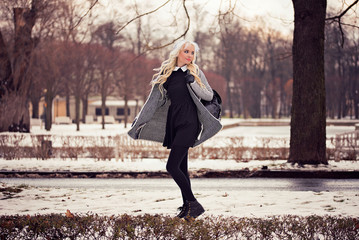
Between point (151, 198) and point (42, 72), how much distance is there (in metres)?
29.2

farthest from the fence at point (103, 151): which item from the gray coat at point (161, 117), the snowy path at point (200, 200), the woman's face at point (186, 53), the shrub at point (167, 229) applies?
the shrub at point (167, 229)

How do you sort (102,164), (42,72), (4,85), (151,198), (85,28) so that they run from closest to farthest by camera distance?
(151,198) → (102,164) → (4,85) → (42,72) → (85,28)

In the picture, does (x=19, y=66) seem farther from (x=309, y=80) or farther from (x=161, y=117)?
(x=161, y=117)

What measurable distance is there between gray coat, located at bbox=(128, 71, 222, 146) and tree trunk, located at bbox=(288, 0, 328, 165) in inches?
259

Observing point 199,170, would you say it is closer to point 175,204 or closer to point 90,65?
point 175,204

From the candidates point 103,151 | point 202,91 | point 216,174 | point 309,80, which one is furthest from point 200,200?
point 103,151

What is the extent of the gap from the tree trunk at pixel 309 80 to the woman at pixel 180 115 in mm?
6629

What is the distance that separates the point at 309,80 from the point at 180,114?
280 inches

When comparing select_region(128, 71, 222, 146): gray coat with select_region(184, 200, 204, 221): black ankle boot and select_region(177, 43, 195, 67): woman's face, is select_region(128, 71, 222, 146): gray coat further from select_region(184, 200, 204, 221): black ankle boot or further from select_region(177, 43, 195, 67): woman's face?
select_region(184, 200, 204, 221): black ankle boot

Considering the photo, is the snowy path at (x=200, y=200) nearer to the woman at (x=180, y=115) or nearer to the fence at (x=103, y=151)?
the woman at (x=180, y=115)

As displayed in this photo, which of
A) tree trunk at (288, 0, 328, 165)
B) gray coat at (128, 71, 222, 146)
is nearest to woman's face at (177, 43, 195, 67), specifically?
gray coat at (128, 71, 222, 146)

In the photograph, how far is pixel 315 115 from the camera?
12258 millimetres

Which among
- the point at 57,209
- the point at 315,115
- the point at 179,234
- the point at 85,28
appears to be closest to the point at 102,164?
the point at 315,115

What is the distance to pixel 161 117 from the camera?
252 inches
